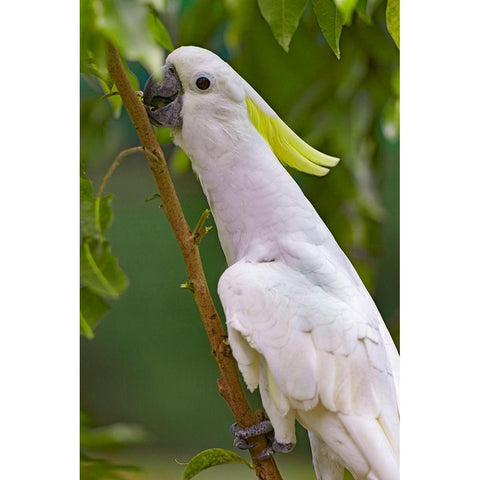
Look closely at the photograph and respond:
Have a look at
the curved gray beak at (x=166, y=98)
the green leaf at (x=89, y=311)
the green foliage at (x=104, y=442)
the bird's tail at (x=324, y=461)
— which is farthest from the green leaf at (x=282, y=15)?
the green foliage at (x=104, y=442)

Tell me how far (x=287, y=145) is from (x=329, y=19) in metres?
0.29

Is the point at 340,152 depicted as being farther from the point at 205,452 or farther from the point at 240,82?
the point at 205,452

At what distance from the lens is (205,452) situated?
196 centimetres

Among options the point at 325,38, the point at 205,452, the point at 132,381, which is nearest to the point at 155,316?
the point at 132,381

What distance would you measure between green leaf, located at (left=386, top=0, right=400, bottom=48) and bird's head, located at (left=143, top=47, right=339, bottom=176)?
1.06 ft

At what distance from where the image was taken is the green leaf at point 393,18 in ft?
6.25

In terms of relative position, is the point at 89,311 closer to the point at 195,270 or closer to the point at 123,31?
the point at 195,270

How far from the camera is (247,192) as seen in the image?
A: 187cm

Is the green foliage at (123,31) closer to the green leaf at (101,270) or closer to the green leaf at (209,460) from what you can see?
the green leaf at (101,270)

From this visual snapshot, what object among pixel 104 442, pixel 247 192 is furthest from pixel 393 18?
pixel 104 442

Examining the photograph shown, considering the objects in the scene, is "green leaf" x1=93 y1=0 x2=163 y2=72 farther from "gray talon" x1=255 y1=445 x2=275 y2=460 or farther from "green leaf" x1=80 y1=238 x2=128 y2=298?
"gray talon" x1=255 y1=445 x2=275 y2=460

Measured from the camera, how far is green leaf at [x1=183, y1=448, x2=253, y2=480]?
6.33 feet

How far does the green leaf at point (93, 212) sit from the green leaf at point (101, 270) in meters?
0.02

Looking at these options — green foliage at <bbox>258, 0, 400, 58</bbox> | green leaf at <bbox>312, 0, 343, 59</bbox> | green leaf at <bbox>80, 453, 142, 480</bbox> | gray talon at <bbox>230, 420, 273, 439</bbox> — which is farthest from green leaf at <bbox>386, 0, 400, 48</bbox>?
green leaf at <bbox>80, 453, 142, 480</bbox>
